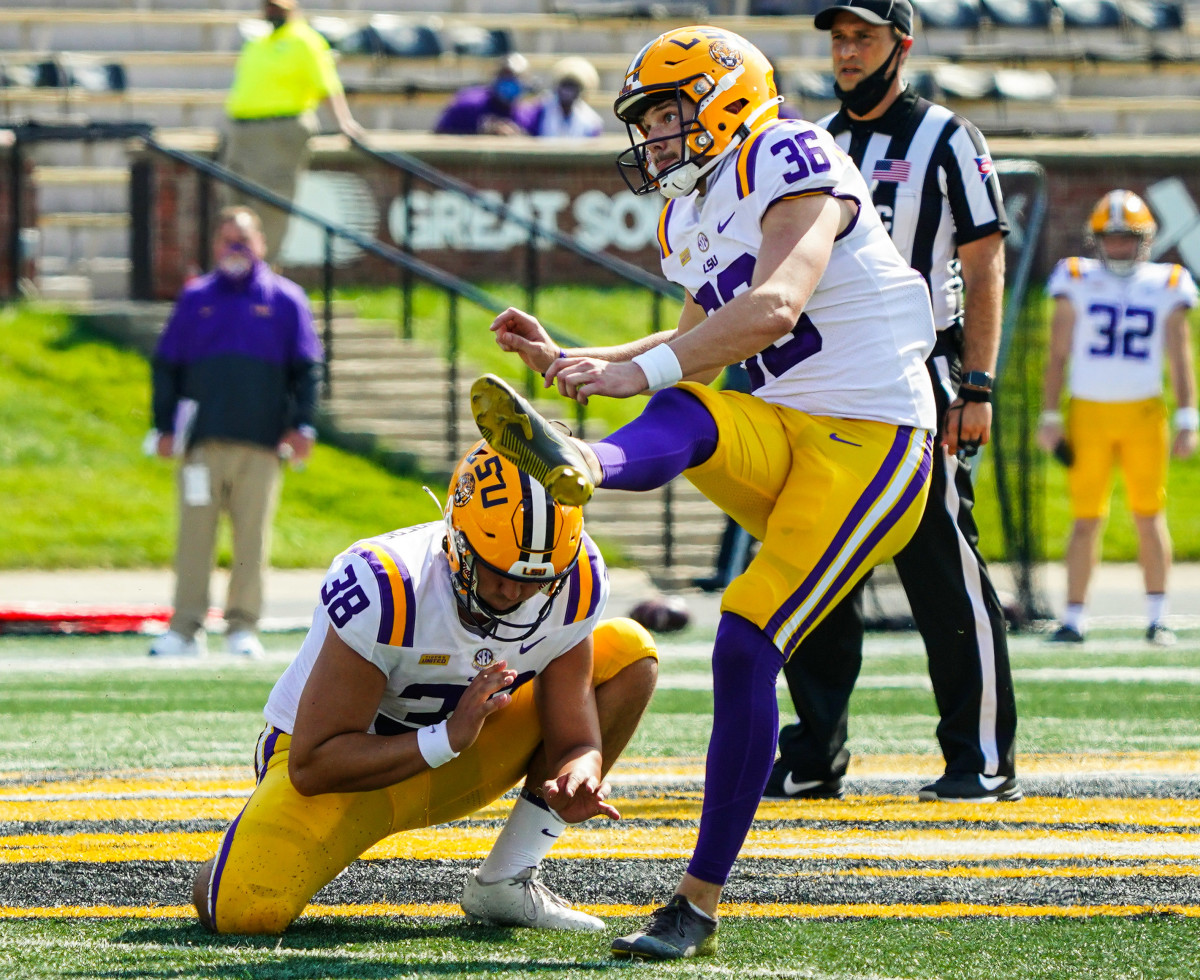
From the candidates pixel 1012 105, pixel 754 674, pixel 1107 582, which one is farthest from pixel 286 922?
pixel 1012 105

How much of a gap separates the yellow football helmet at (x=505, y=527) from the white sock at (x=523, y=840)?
0.59 m

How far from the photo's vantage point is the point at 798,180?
391 cm

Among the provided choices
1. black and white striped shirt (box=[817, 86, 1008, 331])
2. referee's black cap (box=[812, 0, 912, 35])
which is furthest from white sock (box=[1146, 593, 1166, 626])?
referee's black cap (box=[812, 0, 912, 35])

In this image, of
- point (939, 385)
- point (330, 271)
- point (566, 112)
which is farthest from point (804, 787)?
point (566, 112)

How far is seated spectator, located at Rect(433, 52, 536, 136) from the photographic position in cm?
1603

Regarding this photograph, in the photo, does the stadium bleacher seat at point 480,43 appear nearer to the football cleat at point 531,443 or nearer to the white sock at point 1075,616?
the white sock at point 1075,616

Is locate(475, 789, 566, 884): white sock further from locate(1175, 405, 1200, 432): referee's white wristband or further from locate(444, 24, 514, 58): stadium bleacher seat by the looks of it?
locate(444, 24, 514, 58): stadium bleacher seat

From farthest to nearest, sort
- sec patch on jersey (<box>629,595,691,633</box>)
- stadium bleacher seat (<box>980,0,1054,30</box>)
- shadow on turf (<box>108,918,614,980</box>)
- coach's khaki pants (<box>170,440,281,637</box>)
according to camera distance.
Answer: stadium bleacher seat (<box>980,0,1054,30</box>) < sec patch on jersey (<box>629,595,691,633</box>) < coach's khaki pants (<box>170,440,281,637</box>) < shadow on turf (<box>108,918,614,980</box>)

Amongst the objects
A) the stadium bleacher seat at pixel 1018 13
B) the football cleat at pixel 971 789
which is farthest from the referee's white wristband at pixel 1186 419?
the stadium bleacher seat at pixel 1018 13

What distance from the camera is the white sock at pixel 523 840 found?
4.01m

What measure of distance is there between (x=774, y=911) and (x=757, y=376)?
112 cm

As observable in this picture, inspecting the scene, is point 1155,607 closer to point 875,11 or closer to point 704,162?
point 875,11

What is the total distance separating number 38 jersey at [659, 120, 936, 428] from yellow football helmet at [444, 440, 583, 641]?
0.68m

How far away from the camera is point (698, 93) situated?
13.2ft
